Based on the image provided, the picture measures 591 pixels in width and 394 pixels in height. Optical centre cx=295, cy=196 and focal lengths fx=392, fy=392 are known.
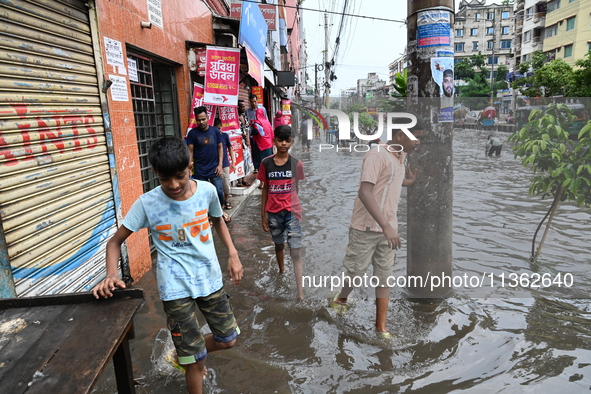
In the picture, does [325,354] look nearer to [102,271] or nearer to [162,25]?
[102,271]

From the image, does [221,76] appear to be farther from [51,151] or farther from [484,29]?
[484,29]

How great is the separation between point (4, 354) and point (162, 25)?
4972 millimetres

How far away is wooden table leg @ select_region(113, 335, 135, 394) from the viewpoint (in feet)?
6.33

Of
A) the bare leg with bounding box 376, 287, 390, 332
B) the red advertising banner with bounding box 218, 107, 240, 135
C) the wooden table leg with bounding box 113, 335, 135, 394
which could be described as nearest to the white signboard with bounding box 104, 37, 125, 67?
the wooden table leg with bounding box 113, 335, 135, 394

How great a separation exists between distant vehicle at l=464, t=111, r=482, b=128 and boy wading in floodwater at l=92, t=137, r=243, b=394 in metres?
30.7

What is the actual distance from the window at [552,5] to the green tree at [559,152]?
4269cm

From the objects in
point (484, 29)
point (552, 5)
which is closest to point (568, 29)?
point (552, 5)

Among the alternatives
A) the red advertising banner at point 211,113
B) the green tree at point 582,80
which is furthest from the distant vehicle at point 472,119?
the red advertising banner at point 211,113

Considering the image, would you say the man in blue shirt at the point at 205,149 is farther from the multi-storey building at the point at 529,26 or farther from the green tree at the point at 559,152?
the multi-storey building at the point at 529,26

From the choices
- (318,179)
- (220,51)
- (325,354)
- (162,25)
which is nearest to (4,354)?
(325,354)

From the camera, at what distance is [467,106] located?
3794 cm

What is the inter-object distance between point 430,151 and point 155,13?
406 centimetres

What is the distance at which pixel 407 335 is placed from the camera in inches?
128

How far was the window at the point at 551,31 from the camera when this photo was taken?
37412mm
